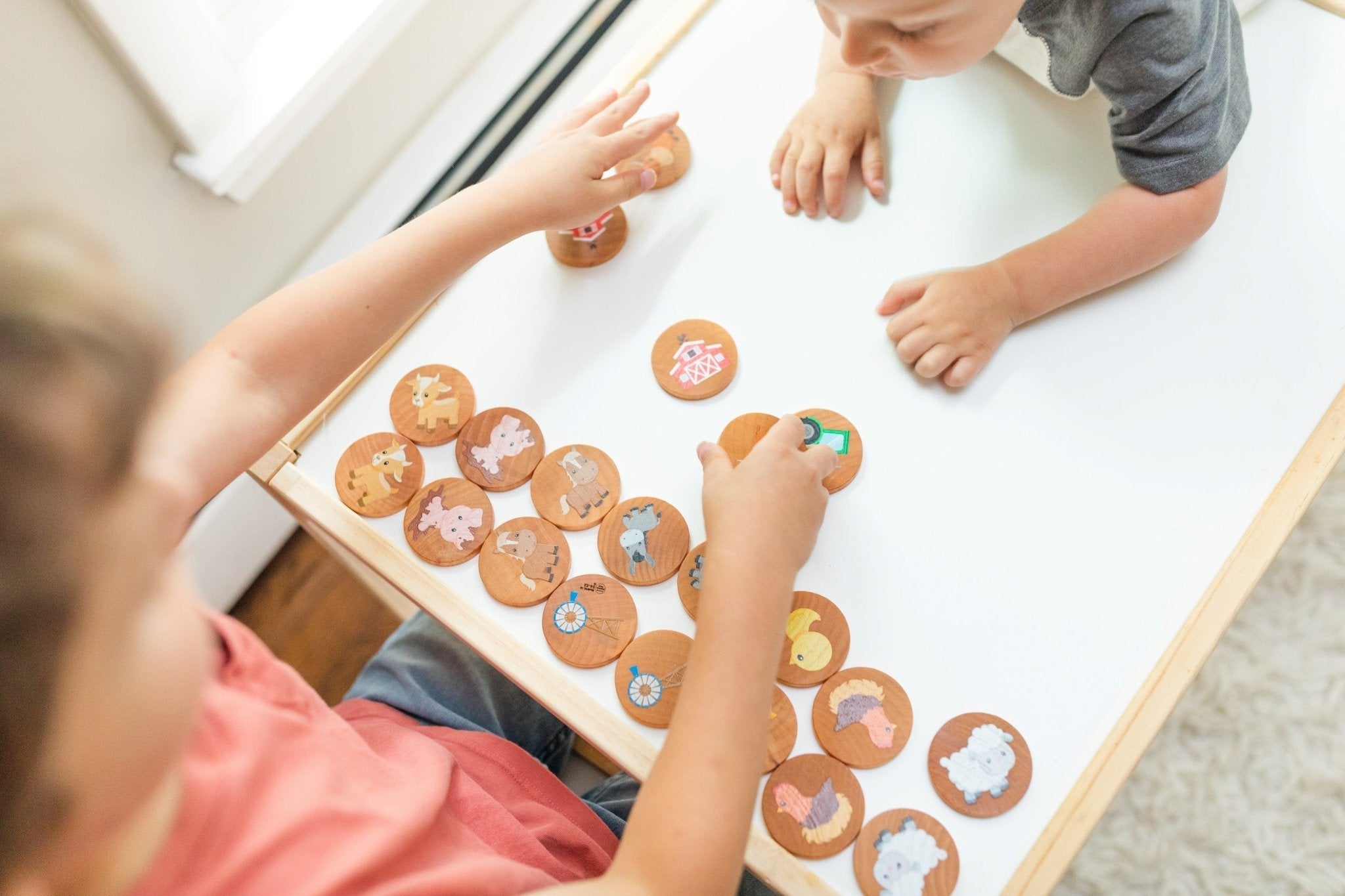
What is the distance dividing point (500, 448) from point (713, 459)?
0.15 metres

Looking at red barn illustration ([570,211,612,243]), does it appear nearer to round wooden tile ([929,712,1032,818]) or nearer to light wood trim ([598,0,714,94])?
light wood trim ([598,0,714,94])

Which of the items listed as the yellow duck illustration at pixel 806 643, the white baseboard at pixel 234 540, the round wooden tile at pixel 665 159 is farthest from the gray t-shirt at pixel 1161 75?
the white baseboard at pixel 234 540

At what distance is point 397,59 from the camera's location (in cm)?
96

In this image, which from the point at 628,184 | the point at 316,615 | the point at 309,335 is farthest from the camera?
the point at 316,615

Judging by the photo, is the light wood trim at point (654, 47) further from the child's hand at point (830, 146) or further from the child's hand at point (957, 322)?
the child's hand at point (957, 322)

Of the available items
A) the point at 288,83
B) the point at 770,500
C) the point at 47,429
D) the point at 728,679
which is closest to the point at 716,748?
the point at 728,679

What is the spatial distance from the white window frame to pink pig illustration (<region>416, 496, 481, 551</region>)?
1.21 ft

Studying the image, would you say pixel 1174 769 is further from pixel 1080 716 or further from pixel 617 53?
pixel 617 53

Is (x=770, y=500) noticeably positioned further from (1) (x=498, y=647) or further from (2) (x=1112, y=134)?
(2) (x=1112, y=134)

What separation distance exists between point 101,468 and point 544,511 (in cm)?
39

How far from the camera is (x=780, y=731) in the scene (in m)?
0.57

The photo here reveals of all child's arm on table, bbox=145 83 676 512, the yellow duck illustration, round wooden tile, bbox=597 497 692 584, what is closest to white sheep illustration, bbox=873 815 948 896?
the yellow duck illustration

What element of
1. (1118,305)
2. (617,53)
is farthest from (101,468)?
(617,53)

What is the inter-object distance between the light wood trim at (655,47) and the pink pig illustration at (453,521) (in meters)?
0.37
